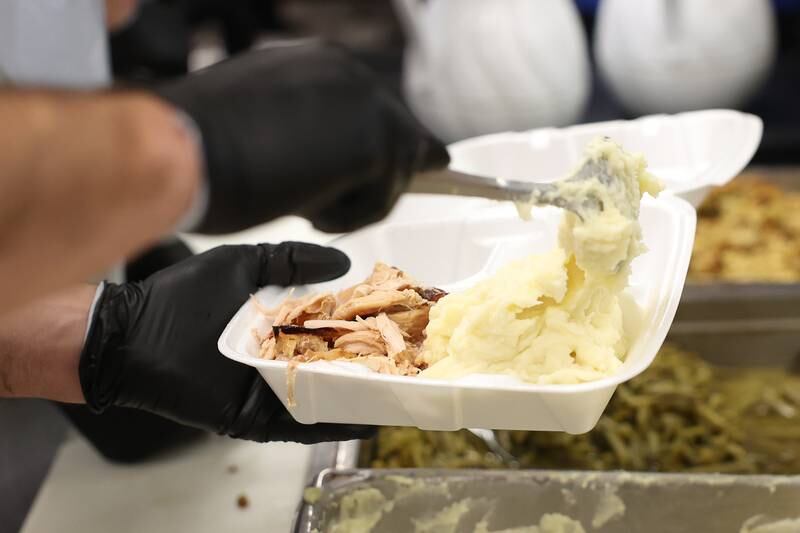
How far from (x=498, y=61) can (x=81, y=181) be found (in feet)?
4.39

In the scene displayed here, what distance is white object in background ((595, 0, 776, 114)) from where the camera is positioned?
1722mm

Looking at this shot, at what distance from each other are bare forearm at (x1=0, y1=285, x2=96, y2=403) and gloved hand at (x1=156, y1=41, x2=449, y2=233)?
18.7 inches

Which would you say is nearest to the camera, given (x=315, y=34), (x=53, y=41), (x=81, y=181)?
(x=81, y=181)

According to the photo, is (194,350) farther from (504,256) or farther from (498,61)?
(498,61)

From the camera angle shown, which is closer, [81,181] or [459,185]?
[81,181]

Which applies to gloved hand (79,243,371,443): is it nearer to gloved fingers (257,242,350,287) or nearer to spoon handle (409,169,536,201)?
gloved fingers (257,242,350,287)

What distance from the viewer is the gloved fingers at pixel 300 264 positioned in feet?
3.47

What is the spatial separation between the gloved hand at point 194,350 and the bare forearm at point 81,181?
0.44 meters

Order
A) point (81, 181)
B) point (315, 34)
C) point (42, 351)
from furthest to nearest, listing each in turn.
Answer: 1. point (315, 34)
2. point (42, 351)
3. point (81, 181)

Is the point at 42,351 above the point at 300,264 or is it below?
below

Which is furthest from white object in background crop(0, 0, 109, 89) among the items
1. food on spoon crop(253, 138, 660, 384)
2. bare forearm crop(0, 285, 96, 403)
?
food on spoon crop(253, 138, 660, 384)

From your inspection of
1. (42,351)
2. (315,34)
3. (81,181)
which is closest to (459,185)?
(81,181)

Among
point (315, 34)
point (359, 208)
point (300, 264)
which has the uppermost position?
point (359, 208)

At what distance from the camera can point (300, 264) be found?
1.06 m
